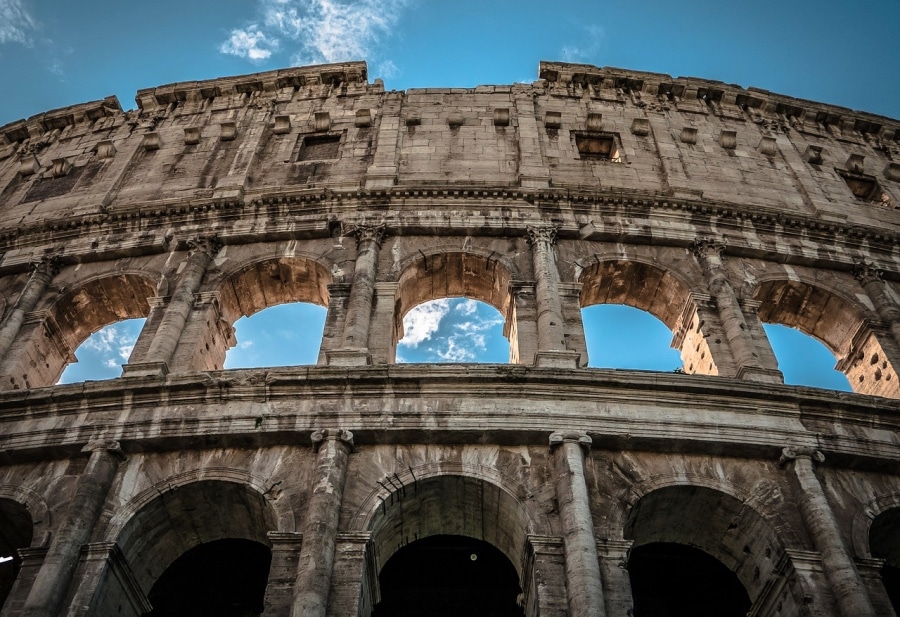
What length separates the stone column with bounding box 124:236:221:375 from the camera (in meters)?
12.6

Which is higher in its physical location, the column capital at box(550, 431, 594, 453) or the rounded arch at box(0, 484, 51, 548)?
the column capital at box(550, 431, 594, 453)

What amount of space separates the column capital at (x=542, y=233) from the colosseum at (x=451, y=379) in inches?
1.6

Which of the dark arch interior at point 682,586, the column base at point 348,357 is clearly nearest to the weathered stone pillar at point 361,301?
the column base at point 348,357

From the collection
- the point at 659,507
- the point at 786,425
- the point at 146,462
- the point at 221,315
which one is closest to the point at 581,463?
the point at 659,507

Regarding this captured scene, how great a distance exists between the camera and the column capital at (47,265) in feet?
51.0

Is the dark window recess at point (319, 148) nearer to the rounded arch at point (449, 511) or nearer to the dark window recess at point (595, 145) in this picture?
the dark window recess at point (595, 145)

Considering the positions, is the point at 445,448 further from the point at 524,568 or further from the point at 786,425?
the point at 786,425

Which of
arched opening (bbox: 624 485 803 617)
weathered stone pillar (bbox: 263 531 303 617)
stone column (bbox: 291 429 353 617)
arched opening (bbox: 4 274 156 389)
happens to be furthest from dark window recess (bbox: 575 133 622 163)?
weathered stone pillar (bbox: 263 531 303 617)

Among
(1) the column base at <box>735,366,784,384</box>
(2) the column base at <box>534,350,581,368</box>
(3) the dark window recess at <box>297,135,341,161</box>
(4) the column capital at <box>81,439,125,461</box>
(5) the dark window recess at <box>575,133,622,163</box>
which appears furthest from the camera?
(5) the dark window recess at <box>575,133,622,163</box>

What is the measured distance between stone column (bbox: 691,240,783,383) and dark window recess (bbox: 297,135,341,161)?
8.23 metres

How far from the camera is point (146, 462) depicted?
1126 cm

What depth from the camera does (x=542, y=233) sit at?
15.1 metres

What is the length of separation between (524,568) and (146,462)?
17.5 feet

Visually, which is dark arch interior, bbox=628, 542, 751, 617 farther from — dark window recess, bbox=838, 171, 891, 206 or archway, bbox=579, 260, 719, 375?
dark window recess, bbox=838, 171, 891, 206
